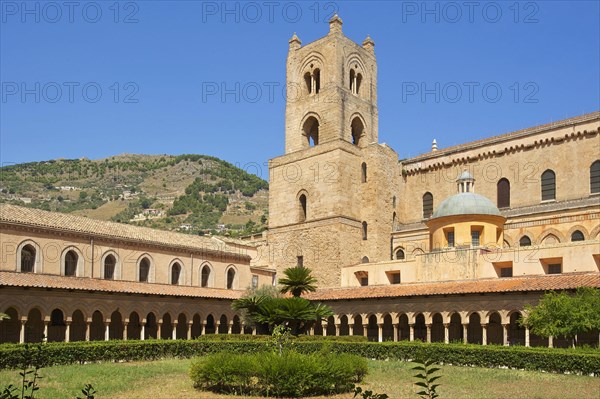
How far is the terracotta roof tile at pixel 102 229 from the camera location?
3409 cm

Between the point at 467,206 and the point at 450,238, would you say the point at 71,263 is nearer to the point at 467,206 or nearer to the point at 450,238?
the point at 450,238

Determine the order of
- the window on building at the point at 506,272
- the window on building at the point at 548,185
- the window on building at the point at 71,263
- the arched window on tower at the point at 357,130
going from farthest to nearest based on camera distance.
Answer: the arched window on tower at the point at 357,130 < the window on building at the point at 548,185 < the window on building at the point at 71,263 < the window on building at the point at 506,272

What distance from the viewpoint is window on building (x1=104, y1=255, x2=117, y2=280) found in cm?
3803

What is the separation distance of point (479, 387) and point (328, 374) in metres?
4.82

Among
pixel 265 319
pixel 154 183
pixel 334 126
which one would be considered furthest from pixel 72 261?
pixel 154 183

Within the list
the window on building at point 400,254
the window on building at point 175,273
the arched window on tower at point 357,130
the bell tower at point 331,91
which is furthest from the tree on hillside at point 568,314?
the arched window on tower at point 357,130

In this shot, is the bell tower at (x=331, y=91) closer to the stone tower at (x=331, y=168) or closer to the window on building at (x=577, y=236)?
the stone tower at (x=331, y=168)

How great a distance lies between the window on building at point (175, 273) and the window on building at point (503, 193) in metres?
20.4

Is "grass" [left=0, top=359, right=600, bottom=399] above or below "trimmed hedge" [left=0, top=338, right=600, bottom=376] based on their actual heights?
below

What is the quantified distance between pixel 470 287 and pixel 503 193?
1192 cm

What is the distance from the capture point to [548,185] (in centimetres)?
4006

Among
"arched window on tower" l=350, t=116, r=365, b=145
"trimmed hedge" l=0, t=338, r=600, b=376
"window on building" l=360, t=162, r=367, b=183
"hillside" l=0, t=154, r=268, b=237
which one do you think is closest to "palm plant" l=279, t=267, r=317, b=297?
"trimmed hedge" l=0, t=338, r=600, b=376

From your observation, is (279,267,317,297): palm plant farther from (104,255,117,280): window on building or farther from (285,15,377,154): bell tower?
(285,15,377,154): bell tower

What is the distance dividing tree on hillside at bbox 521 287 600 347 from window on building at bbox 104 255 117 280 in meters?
22.7
